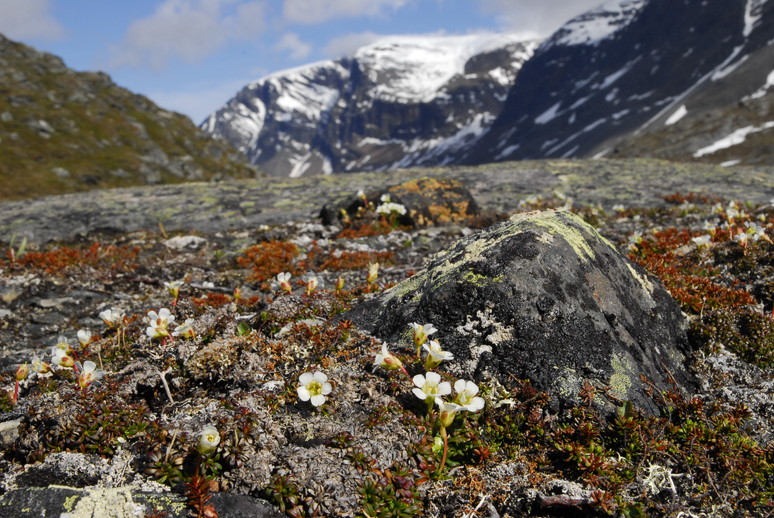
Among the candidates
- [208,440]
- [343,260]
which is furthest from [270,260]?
[208,440]

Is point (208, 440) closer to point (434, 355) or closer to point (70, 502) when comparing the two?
point (70, 502)

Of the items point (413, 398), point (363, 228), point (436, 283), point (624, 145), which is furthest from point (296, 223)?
point (624, 145)

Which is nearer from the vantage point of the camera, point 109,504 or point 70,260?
point 109,504

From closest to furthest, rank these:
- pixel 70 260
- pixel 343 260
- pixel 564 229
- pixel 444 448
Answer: pixel 444 448 < pixel 564 229 < pixel 343 260 < pixel 70 260

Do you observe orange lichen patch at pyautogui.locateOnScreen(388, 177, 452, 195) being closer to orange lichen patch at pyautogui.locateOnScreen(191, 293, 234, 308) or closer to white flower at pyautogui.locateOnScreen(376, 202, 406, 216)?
white flower at pyautogui.locateOnScreen(376, 202, 406, 216)

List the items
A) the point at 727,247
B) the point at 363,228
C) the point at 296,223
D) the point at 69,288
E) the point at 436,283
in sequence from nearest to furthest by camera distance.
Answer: the point at 436,283
the point at 727,247
the point at 69,288
the point at 363,228
the point at 296,223

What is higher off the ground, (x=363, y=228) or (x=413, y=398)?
(x=363, y=228)

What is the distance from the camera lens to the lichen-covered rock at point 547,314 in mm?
3795

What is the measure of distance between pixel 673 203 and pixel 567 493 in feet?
45.3

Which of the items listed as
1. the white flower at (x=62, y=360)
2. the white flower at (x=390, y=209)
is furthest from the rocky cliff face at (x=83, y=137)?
the white flower at (x=62, y=360)

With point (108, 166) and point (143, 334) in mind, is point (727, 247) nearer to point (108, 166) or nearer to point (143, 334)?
point (143, 334)

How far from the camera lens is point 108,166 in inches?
2707

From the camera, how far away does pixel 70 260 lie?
9477mm

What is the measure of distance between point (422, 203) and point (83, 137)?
80.7 m
